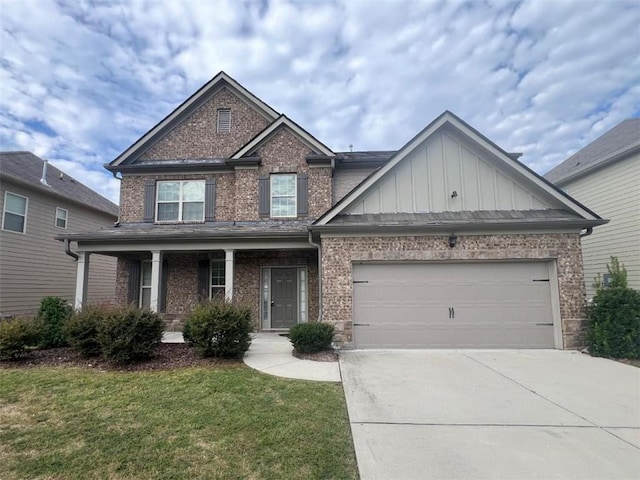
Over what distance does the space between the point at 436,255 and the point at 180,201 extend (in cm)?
939

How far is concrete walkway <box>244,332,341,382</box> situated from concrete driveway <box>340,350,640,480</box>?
34cm

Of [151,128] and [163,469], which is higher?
[151,128]

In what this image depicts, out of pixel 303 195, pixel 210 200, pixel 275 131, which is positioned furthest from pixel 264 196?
pixel 275 131

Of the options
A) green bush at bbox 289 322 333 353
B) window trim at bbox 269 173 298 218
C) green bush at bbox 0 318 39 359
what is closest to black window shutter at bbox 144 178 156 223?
window trim at bbox 269 173 298 218

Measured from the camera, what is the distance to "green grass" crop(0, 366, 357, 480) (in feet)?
10.3

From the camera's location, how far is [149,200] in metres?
12.4

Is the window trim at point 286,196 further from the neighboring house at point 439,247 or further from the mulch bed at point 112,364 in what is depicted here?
the mulch bed at point 112,364

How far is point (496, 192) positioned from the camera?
29.8ft

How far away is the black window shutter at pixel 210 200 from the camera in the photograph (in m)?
12.2

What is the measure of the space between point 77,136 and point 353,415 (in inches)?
703

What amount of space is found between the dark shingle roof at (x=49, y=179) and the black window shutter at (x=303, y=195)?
10468 millimetres

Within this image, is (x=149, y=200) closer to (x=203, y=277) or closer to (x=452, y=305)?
(x=203, y=277)

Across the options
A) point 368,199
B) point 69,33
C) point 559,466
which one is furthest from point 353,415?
point 69,33

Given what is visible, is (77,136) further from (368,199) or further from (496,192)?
(496,192)
